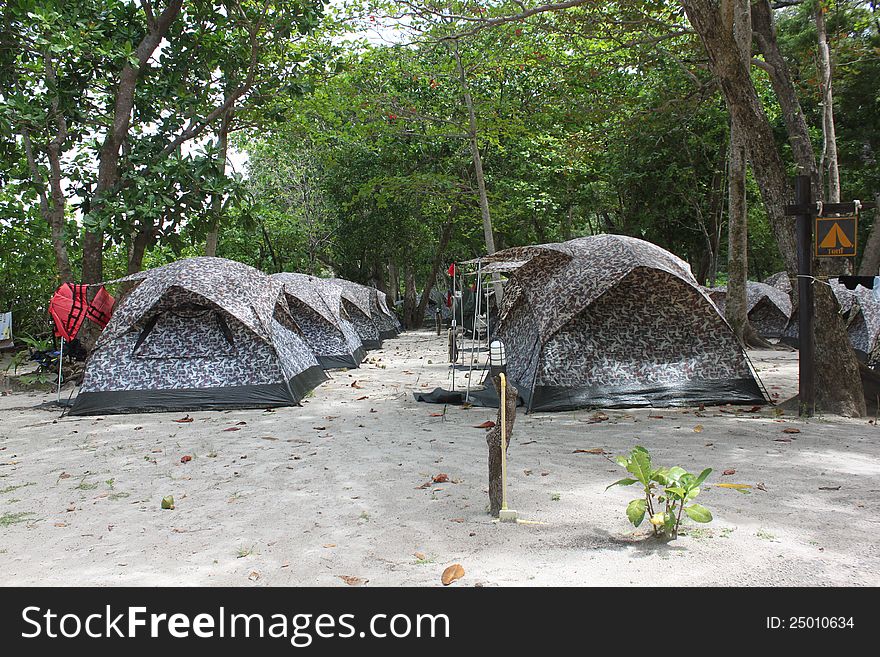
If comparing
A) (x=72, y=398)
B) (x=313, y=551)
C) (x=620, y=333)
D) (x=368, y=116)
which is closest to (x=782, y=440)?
(x=620, y=333)

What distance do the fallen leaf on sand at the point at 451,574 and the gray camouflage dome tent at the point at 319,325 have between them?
37.0 ft

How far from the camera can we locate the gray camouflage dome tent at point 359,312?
19.4m

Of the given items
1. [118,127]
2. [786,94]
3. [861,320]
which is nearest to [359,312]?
[118,127]

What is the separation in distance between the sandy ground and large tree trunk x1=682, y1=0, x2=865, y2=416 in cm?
47

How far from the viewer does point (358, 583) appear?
3439mm

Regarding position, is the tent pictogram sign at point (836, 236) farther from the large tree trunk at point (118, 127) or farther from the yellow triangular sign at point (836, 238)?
the large tree trunk at point (118, 127)

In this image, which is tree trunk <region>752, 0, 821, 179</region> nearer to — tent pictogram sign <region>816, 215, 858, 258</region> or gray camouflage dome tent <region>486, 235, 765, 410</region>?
tent pictogram sign <region>816, 215, 858, 258</region>

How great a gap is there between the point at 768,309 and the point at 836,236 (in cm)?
1363

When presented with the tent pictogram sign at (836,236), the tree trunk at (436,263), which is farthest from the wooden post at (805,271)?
the tree trunk at (436,263)

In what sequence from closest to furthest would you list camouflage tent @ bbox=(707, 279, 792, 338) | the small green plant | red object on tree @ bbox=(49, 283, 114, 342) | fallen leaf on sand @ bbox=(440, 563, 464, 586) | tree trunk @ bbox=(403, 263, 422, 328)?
1. fallen leaf on sand @ bbox=(440, 563, 464, 586)
2. the small green plant
3. red object on tree @ bbox=(49, 283, 114, 342)
4. camouflage tent @ bbox=(707, 279, 792, 338)
5. tree trunk @ bbox=(403, 263, 422, 328)

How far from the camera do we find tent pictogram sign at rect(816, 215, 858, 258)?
22.7ft

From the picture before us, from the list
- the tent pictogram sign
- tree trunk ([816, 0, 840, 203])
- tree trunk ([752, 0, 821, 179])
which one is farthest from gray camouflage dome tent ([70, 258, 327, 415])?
tree trunk ([816, 0, 840, 203])

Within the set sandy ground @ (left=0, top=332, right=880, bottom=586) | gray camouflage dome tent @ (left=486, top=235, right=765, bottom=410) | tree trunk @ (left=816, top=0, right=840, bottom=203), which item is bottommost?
sandy ground @ (left=0, top=332, right=880, bottom=586)

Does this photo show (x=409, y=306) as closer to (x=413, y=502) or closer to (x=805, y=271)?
(x=805, y=271)
